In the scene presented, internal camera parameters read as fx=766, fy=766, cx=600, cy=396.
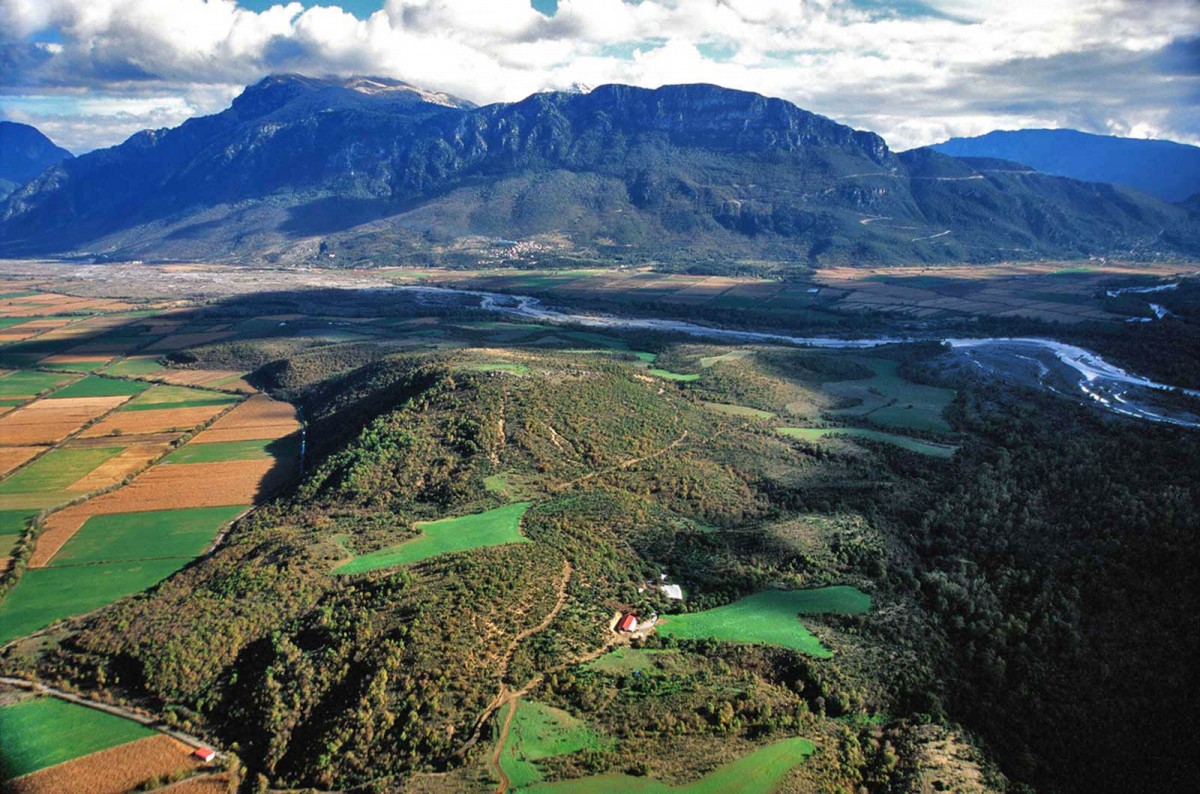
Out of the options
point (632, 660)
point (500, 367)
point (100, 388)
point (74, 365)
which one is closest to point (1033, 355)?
point (500, 367)

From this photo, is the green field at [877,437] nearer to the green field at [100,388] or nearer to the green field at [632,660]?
the green field at [632,660]

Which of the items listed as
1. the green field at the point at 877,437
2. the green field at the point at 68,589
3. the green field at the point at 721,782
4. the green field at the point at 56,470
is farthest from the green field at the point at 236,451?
the green field at the point at 721,782

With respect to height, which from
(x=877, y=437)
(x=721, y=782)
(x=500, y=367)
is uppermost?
(x=500, y=367)

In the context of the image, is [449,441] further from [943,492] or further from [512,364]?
[943,492]

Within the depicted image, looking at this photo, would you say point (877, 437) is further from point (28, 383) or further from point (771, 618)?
point (28, 383)

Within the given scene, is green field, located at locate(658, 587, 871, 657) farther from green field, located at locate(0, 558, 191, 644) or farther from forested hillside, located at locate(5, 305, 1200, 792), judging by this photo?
green field, located at locate(0, 558, 191, 644)

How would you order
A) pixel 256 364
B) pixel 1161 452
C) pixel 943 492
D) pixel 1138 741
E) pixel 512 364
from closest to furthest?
1. pixel 1138 741
2. pixel 943 492
3. pixel 1161 452
4. pixel 512 364
5. pixel 256 364

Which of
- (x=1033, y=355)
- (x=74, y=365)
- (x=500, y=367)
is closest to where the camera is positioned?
(x=500, y=367)

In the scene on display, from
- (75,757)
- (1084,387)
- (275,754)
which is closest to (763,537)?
(275,754)
